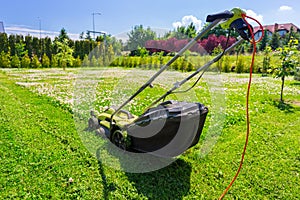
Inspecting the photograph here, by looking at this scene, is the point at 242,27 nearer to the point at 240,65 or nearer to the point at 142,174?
the point at 142,174

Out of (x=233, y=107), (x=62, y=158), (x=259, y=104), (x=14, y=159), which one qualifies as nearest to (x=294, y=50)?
(x=259, y=104)

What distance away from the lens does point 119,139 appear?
11.4ft

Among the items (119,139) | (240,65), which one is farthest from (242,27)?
(240,65)

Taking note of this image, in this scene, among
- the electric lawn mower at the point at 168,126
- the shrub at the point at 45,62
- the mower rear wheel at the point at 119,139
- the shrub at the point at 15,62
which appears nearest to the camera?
the electric lawn mower at the point at 168,126

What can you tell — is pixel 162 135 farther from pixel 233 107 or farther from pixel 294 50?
pixel 294 50

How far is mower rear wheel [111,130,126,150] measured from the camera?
339 centimetres

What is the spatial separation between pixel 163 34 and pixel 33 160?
266cm

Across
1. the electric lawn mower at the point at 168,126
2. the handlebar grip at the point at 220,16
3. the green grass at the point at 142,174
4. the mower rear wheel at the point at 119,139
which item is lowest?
the green grass at the point at 142,174

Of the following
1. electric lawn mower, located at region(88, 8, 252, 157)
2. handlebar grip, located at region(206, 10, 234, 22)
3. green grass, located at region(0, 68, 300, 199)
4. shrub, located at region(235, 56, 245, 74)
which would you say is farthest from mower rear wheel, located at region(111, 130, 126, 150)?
shrub, located at region(235, 56, 245, 74)

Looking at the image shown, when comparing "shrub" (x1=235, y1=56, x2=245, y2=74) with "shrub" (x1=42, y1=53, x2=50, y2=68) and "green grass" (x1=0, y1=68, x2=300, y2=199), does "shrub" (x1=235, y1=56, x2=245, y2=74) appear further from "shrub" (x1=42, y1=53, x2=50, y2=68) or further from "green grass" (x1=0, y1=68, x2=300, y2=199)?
"shrub" (x1=42, y1=53, x2=50, y2=68)

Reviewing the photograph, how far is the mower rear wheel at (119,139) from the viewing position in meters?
3.39

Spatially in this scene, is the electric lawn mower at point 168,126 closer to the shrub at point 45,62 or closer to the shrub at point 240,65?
the shrub at point 240,65

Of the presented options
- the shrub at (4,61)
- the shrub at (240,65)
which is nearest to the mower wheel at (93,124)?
the shrub at (240,65)

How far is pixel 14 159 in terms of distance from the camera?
3258mm
